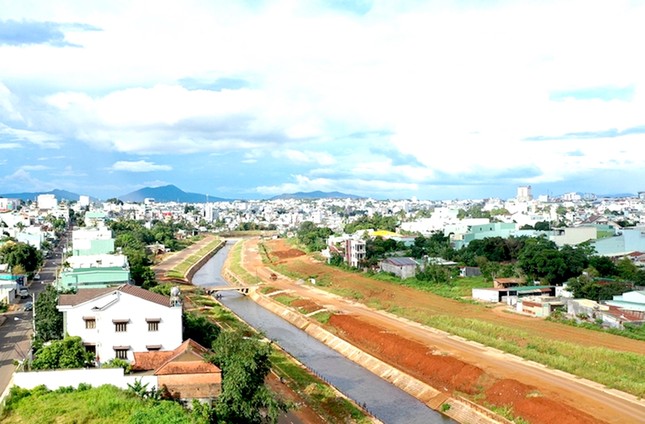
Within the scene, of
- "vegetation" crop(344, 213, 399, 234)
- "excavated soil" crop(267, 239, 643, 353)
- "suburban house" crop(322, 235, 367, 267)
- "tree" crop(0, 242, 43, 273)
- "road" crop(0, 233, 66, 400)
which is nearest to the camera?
"road" crop(0, 233, 66, 400)

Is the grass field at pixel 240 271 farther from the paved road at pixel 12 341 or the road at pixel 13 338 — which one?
the paved road at pixel 12 341

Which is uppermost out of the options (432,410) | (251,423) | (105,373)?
(105,373)

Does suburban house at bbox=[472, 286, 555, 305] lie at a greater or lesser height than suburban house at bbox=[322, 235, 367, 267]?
lesser

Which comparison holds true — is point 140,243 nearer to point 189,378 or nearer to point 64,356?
point 64,356

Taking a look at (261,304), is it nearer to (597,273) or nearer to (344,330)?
(344,330)

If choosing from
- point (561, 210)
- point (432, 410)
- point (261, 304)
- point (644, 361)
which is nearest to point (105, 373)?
point (432, 410)

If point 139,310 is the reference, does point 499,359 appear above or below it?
below

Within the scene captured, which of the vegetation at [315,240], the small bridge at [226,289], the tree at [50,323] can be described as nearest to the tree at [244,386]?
the tree at [50,323]

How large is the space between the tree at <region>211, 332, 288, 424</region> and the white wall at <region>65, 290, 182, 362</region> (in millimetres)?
4634

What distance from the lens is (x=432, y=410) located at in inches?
1275

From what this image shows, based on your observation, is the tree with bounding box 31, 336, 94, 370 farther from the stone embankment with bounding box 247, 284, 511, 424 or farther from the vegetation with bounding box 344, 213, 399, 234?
the vegetation with bounding box 344, 213, 399, 234

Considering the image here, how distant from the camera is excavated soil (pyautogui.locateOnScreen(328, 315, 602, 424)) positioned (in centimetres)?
2908

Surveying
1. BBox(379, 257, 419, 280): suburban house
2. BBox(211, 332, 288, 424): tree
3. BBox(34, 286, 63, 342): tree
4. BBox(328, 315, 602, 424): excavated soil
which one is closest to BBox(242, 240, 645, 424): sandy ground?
BBox(328, 315, 602, 424): excavated soil

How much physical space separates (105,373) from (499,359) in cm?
2323
